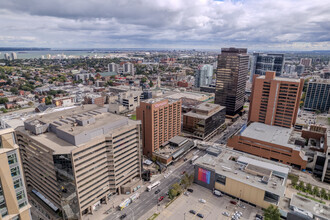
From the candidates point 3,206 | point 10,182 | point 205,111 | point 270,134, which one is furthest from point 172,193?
point 270,134

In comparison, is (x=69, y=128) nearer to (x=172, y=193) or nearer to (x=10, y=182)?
(x=10, y=182)

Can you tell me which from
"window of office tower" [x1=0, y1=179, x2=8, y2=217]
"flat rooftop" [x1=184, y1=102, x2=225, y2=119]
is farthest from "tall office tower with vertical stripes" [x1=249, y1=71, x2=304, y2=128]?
"window of office tower" [x1=0, y1=179, x2=8, y2=217]

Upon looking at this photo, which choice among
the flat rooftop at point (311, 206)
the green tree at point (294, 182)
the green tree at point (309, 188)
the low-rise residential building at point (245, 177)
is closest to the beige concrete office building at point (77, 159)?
the low-rise residential building at point (245, 177)

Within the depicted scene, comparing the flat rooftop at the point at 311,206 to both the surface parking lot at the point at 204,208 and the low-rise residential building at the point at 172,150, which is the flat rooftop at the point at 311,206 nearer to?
the surface parking lot at the point at 204,208

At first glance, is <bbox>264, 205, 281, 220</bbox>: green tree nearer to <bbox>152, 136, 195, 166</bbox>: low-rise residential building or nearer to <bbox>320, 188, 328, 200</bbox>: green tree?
<bbox>320, 188, 328, 200</bbox>: green tree

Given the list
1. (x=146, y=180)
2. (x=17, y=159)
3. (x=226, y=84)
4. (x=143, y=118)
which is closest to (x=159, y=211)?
(x=146, y=180)

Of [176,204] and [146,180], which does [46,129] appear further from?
[176,204]
